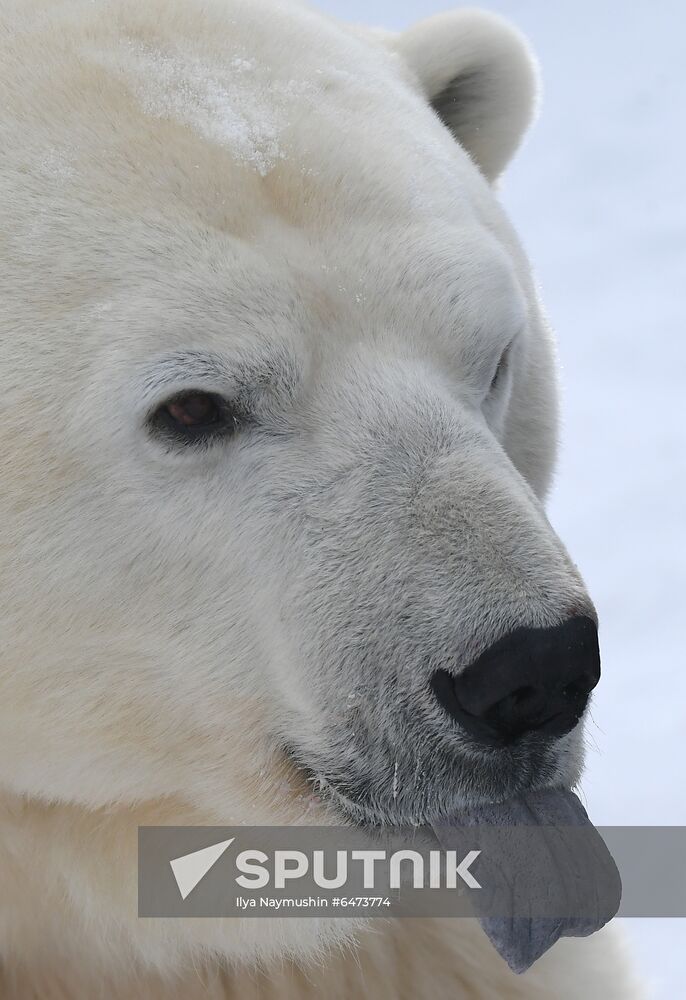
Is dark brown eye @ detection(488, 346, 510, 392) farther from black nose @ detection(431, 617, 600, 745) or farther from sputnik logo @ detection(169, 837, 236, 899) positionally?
sputnik logo @ detection(169, 837, 236, 899)

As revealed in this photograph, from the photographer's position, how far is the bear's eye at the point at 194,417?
1863 mm

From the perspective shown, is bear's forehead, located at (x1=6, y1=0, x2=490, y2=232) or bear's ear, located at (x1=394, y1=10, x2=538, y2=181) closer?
bear's forehead, located at (x1=6, y1=0, x2=490, y2=232)

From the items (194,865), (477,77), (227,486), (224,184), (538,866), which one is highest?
(477,77)

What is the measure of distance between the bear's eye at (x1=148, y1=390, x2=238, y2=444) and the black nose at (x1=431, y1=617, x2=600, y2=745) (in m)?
0.56

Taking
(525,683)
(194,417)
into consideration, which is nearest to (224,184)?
(194,417)

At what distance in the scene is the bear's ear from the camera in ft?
9.58

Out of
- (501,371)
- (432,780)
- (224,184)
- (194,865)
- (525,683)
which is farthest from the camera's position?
(501,371)

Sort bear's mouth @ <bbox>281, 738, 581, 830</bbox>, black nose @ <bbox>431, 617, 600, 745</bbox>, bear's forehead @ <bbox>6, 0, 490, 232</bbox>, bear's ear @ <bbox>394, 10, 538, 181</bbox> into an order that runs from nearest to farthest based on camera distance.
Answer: black nose @ <bbox>431, 617, 600, 745</bbox> < bear's mouth @ <bbox>281, 738, 581, 830</bbox> < bear's forehead @ <bbox>6, 0, 490, 232</bbox> < bear's ear @ <bbox>394, 10, 538, 181</bbox>

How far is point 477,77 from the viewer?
3057 mm

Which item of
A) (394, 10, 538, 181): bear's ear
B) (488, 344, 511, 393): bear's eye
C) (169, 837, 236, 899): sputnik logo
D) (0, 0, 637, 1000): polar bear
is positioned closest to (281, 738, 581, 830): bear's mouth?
(0, 0, 637, 1000): polar bear

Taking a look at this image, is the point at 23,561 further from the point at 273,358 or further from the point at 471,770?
the point at 471,770

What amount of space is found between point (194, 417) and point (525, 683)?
0.70 metres

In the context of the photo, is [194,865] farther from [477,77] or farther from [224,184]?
[477,77]

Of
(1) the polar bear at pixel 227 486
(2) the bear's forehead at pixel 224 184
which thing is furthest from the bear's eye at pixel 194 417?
(2) the bear's forehead at pixel 224 184
